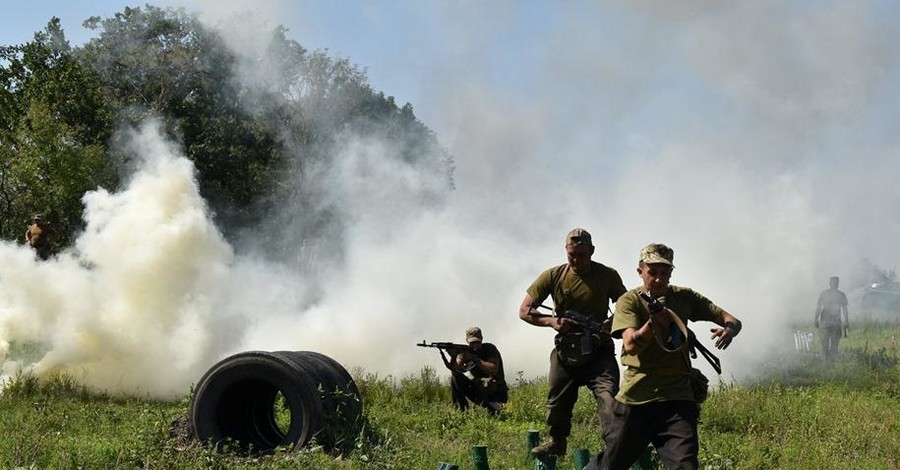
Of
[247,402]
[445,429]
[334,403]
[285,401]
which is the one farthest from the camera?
[445,429]

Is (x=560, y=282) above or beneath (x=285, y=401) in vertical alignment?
above

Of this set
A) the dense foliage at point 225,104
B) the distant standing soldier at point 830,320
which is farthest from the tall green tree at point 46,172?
the distant standing soldier at point 830,320

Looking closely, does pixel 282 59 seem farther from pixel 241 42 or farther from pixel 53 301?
pixel 53 301

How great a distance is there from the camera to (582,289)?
798cm

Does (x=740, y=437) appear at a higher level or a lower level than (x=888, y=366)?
lower

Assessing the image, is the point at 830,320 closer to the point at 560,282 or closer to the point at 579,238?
the point at 560,282

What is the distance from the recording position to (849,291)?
87.6ft

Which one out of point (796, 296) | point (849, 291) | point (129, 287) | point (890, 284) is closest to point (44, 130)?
point (129, 287)

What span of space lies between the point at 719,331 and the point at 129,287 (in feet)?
33.8

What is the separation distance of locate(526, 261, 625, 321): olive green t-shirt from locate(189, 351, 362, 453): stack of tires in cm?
183

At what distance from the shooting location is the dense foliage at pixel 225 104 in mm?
29078

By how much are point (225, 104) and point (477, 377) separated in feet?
70.5

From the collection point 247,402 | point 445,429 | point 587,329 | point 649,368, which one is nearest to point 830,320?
point 445,429

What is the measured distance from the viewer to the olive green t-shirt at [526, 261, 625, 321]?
7.96 metres
